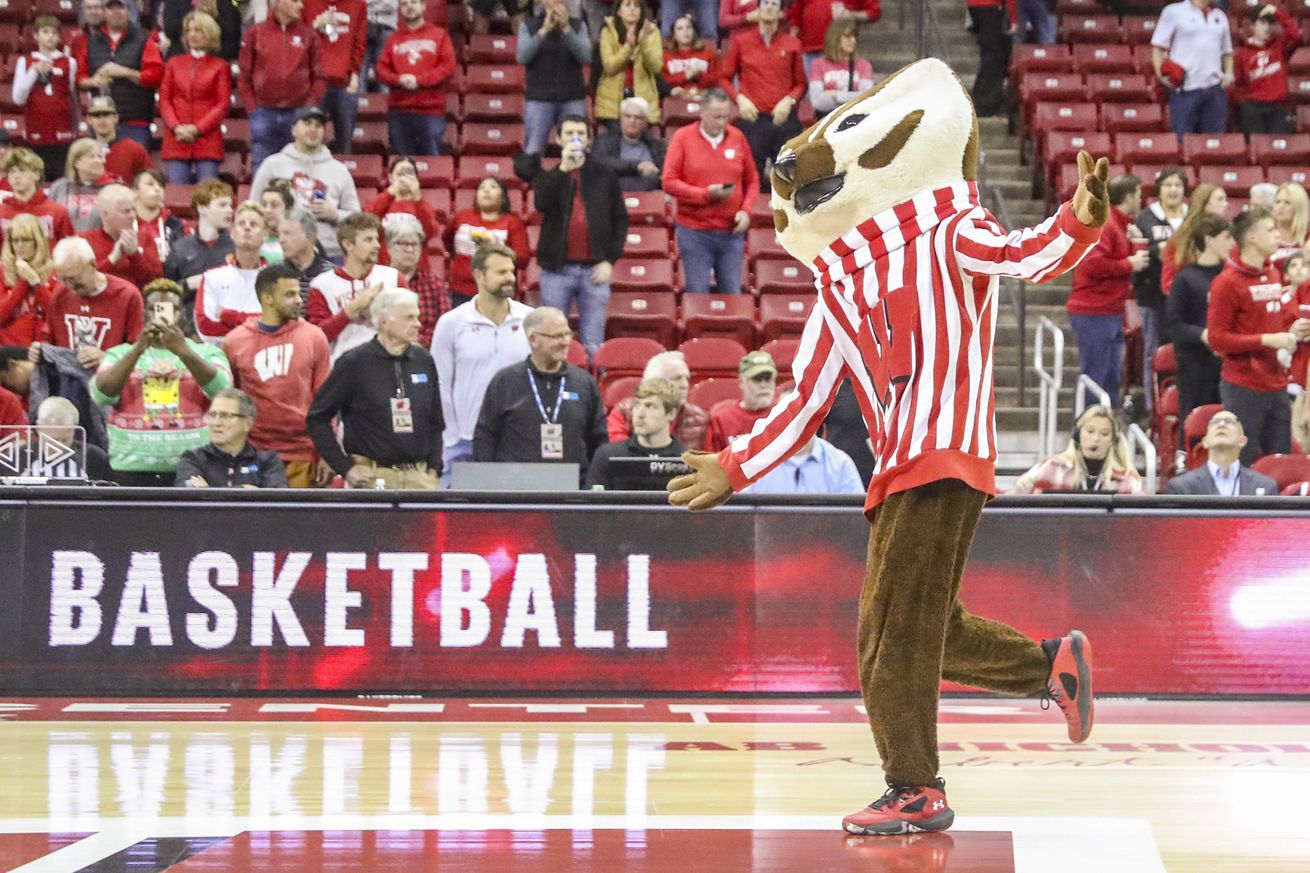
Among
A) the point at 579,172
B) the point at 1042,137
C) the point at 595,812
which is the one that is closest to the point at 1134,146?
the point at 1042,137

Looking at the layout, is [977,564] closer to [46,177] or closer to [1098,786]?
[1098,786]

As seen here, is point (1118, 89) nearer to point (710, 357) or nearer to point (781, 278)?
point (781, 278)

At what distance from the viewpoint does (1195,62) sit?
13914 millimetres

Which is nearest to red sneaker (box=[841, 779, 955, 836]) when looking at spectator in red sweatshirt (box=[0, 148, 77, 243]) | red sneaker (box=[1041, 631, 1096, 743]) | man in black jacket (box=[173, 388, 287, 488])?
red sneaker (box=[1041, 631, 1096, 743])

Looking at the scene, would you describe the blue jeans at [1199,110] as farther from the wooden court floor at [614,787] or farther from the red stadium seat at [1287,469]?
the wooden court floor at [614,787]

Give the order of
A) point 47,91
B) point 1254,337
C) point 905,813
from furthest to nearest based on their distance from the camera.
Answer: point 47,91 → point 1254,337 → point 905,813

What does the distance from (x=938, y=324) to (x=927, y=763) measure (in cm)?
117

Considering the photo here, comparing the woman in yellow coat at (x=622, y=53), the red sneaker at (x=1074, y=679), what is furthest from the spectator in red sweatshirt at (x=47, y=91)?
the red sneaker at (x=1074, y=679)

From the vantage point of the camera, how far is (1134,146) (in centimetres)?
1404

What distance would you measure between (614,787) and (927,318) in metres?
1.77

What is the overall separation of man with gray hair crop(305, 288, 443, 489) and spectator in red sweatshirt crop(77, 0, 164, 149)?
18.7 feet

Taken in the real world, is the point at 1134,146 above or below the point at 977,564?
above

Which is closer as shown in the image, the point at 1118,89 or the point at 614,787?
the point at 614,787

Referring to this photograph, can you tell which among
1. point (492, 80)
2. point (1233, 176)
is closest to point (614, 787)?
point (1233, 176)
